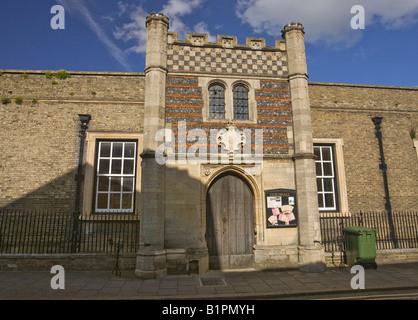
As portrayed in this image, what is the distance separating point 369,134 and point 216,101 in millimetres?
7091

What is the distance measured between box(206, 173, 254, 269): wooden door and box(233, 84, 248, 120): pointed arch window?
2.20 meters

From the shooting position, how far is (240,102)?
31.5 feet

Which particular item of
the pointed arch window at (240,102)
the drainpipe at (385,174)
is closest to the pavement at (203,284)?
the drainpipe at (385,174)

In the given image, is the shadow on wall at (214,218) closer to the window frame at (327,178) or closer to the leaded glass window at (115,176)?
the leaded glass window at (115,176)

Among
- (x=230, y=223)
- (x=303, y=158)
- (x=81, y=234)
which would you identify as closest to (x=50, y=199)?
(x=81, y=234)

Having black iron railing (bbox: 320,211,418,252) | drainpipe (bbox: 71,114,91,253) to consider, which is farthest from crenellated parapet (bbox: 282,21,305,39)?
drainpipe (bbox: 71,114,91,253)

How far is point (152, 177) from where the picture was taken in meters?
8.10

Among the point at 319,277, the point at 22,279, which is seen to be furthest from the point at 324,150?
the point at 22,279

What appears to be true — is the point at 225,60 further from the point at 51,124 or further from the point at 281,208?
the point at 51,124

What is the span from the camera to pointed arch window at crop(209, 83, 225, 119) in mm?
9367

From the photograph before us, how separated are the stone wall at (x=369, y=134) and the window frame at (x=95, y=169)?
7431 millimetres

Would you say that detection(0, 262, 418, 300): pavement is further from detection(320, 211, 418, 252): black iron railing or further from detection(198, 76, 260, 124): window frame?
detection(198, 76, 260, 124): window frame

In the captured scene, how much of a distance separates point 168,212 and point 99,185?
3.37 m

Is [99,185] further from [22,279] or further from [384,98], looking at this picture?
[384,98]
